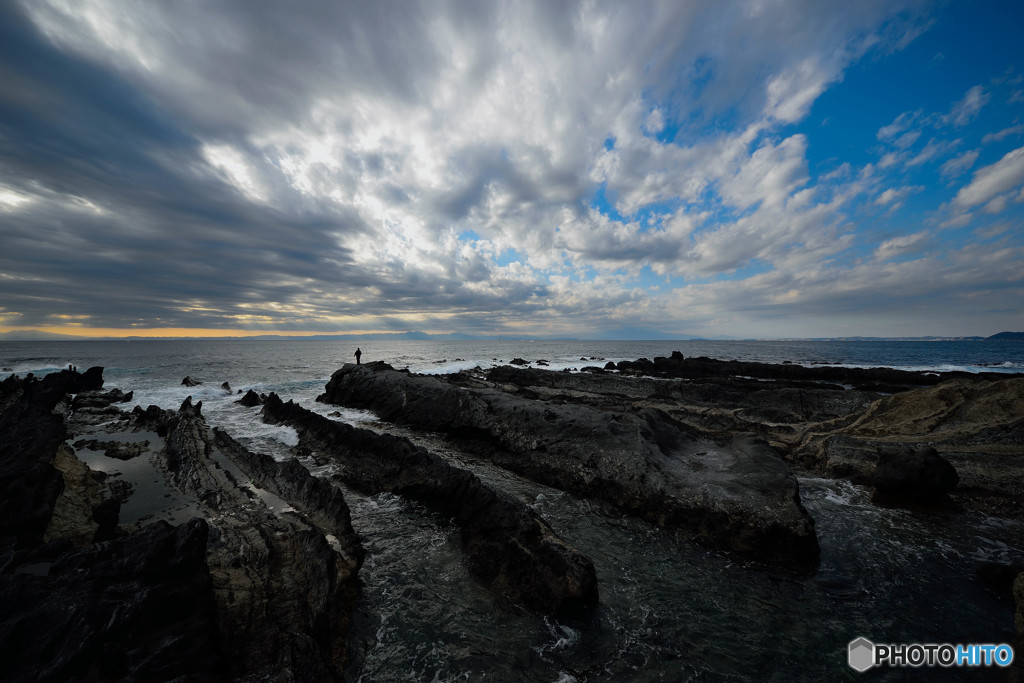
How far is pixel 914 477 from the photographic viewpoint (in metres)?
10.1

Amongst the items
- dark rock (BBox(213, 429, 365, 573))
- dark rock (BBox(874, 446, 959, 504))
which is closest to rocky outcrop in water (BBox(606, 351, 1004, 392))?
dark rock (BBox(874, 446, 959, 504))

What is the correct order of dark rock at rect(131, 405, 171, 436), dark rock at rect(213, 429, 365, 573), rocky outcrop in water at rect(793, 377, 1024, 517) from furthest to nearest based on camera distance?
A: dark rock at rect(131, 405, 171, 436) < rocky outcrop in water at rect(793, 377, 1024, 517) < dark rock at rect(213, 429, 365, 573)

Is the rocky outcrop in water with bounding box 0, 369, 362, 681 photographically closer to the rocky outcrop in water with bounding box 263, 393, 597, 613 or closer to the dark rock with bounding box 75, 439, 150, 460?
the rocky outcrop in water with bounding box 263, 393, 597, 613

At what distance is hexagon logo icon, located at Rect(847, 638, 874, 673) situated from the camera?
18.2 feet

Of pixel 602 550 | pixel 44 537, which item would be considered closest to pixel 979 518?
pixel 602 550

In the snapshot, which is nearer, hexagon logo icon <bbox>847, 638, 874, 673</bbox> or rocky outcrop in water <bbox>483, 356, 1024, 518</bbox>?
hexagon logo icon <bbox>847, 638, 874, 673</bbox>

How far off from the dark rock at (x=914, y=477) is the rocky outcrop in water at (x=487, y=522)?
33.0 feet

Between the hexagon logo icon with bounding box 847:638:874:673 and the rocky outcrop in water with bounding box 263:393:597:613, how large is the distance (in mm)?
3940

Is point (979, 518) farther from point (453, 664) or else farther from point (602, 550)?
point (453, 664)

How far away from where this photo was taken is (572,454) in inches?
492

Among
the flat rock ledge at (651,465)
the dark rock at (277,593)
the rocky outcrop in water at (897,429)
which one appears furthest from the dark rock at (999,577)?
the dark rock at (277,593)

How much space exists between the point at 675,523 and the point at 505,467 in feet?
21.0

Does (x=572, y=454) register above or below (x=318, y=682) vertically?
above

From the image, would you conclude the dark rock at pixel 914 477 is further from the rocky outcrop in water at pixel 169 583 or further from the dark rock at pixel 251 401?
the dark rock at pixel 251 401
